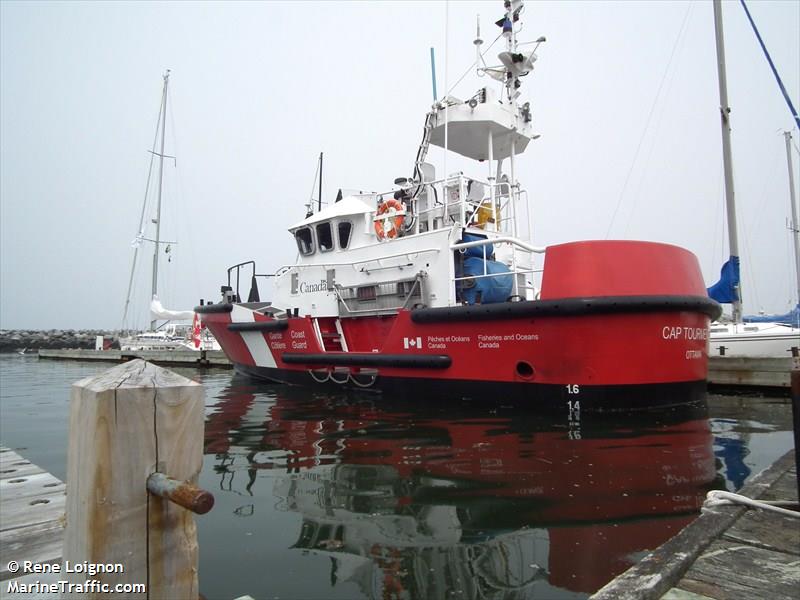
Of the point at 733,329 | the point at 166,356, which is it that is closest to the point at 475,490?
the point at 733,329

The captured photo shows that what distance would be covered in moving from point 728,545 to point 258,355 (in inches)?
341

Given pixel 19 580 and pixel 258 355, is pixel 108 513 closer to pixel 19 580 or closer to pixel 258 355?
pixel 19 580

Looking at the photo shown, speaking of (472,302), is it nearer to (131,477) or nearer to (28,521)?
(28,521)

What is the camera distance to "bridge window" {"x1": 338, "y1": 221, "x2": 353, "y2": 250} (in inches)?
351

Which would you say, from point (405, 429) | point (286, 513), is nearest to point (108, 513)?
point (286, 513)

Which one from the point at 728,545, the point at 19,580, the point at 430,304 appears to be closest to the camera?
the point at 19,580

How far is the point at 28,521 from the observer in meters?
2.28

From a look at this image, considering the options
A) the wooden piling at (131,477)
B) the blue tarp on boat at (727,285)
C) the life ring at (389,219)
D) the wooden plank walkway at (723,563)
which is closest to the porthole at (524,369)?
the life ring at (389,219)

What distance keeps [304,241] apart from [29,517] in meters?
7.64

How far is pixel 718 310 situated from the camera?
6223mm

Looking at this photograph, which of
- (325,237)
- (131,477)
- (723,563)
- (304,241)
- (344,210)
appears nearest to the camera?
(131,477)

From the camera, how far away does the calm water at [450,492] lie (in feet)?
6.89

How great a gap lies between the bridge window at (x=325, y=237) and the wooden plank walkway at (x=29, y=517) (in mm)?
6297

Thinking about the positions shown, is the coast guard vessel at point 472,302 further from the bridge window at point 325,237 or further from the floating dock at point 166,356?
the floating dock at point 166,356
